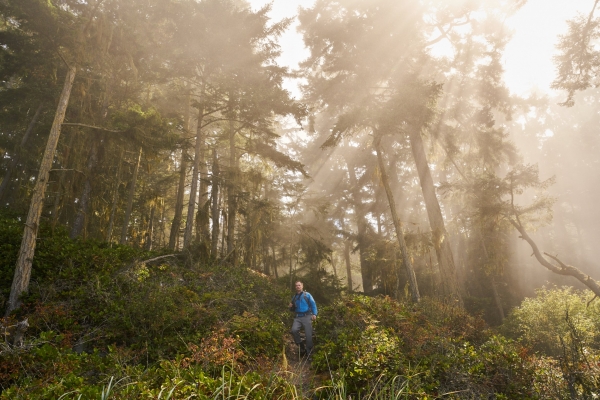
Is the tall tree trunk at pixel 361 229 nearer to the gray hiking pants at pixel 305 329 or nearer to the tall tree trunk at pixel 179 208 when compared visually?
the tall tree trunk at pixel 179 208

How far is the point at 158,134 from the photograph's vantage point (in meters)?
10.1

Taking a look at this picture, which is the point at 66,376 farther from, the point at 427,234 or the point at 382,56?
the point at 382,56

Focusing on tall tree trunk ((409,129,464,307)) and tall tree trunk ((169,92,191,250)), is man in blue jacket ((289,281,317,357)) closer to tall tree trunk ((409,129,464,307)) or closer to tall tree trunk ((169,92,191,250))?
tall tree trunk ((409,129,464,307))

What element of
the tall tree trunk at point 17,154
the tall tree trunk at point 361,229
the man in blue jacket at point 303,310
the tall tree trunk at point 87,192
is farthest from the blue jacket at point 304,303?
the tall tree trunk at point 17,154

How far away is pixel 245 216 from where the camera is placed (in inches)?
614

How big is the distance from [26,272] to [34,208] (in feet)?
4.88

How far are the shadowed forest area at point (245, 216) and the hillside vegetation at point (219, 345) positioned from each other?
53mm

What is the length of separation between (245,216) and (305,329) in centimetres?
852

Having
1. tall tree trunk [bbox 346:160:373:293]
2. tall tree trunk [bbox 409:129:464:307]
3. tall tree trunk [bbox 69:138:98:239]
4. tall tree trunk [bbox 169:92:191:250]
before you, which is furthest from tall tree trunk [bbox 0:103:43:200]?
tall tree trunk [bbox 346:160:373:293]

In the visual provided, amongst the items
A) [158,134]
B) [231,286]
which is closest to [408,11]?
[158,134]

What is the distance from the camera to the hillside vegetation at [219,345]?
400 centimetres

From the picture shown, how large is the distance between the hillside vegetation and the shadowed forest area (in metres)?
0.05

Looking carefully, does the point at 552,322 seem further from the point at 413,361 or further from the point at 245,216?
the point at 245,216

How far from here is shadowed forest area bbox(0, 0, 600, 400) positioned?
5.16 m
